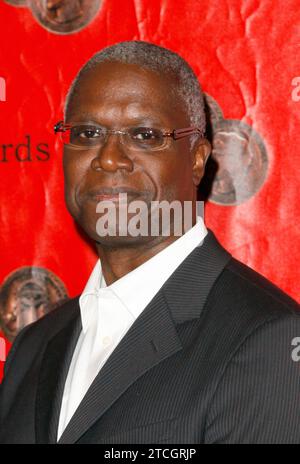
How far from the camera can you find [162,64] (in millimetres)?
1122

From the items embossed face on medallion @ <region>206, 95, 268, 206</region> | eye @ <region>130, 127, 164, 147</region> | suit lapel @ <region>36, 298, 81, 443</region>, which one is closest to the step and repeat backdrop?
embossed face on medallion @ <region>206, 95, 268, 206</region>

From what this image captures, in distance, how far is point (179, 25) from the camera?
1.36 meters

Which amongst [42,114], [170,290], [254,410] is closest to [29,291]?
[42,114]

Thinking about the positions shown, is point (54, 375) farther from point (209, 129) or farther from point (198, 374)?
point (209, 129)

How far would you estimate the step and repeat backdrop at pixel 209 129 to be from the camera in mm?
1325

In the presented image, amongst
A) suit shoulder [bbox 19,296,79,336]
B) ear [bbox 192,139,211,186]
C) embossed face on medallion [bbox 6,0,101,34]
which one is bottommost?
suit shoulder [bbox 19,296,79,336]

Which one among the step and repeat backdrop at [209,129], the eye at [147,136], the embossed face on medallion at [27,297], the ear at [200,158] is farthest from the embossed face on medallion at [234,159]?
the embossed face on medallion at [27,297]

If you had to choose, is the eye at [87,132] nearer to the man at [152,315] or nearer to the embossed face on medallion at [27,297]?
the man at [152,315]

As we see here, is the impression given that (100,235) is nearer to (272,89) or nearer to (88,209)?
(88,209)

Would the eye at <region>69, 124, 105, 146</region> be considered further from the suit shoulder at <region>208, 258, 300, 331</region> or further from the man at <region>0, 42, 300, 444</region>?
the suit shoulder at <region>208, 258, 300, 331</region>

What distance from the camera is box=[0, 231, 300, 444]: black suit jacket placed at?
2.97 feet

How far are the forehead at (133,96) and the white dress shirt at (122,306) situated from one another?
186 mm

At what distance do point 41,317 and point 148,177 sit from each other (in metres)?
0.47

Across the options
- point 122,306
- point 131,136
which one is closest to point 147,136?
point 131,136
